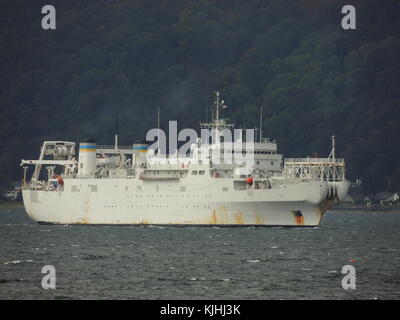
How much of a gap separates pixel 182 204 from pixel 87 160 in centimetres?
1031

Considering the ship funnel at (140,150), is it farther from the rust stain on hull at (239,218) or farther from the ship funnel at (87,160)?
the rust stain on hull at (239,218)

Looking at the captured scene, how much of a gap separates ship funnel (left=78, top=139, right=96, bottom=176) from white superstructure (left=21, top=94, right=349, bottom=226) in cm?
8

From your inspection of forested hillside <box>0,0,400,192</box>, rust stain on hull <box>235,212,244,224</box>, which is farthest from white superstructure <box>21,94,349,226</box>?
forested hillside <box>0,0,400,192</box>

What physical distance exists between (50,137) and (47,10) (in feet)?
180

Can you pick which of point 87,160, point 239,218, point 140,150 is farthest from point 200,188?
point 87,160

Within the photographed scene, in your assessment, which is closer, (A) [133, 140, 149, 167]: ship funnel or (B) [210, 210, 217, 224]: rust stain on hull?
(B) [210, 210, 217, 224]: rust stain on hull

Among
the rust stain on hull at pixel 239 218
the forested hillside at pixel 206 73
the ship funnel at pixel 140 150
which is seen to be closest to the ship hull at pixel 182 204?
the rust stain on hull at pixel 239 218

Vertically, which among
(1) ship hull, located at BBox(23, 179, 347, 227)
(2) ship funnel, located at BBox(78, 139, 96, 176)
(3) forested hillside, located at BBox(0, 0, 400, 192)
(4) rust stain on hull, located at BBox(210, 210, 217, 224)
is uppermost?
(3) forested hillside, located at BBox(0, 0, 400, 192)

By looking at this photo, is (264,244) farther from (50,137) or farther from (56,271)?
(50,137)

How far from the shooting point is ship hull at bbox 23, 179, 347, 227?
211 ft

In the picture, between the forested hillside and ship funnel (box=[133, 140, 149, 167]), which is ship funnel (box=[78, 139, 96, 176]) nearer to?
ship funnel (box=[133, 140, 149, 167])
